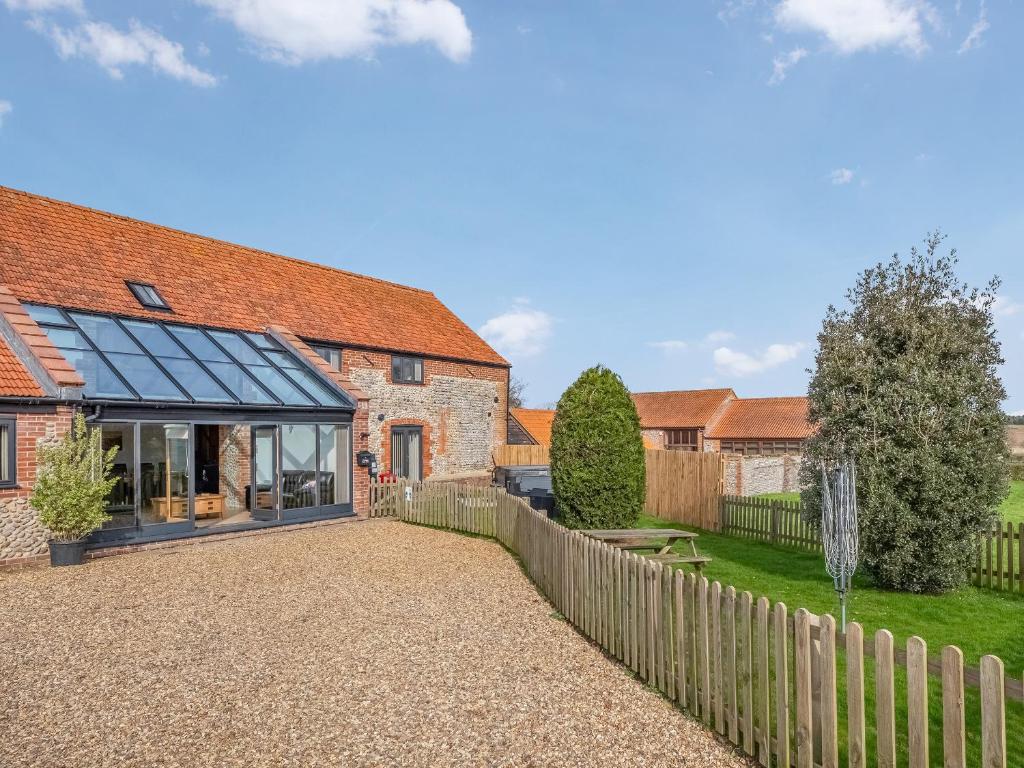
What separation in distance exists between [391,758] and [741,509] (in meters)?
11.9

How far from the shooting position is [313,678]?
6461 millimetres

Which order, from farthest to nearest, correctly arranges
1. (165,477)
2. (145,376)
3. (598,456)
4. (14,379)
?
(165,477) → (145,376) → (598,456) → (14,379)

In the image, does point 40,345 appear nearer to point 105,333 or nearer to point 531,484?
point 105,333

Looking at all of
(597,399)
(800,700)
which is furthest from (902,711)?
(597,399)

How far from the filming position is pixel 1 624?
834 cm

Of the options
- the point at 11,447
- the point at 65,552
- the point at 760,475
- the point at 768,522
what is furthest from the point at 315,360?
the point at 760,475

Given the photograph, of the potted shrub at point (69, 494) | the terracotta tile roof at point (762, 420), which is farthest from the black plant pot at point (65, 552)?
the terracotta tile roof at point (762, 420)

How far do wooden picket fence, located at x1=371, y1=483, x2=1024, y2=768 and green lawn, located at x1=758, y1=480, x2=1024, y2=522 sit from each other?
40.1 ft

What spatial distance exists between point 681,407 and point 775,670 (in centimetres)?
4381

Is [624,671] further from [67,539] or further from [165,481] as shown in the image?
[165,481]

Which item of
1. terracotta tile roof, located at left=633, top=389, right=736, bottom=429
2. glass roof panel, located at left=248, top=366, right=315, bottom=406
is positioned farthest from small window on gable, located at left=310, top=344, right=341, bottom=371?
terracotta tile roof, located at left=633, top=389, right=736, bottom=429

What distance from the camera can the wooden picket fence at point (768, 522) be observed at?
13.2 m

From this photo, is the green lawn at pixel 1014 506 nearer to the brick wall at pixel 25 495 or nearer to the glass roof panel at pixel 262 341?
the glass roof panel at pixel 262 341

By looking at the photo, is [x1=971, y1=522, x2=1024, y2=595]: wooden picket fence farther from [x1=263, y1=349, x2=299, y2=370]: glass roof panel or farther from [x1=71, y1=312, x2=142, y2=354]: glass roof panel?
[x1=71, y1=312, x2=142, y2=354]: glass roof panel
